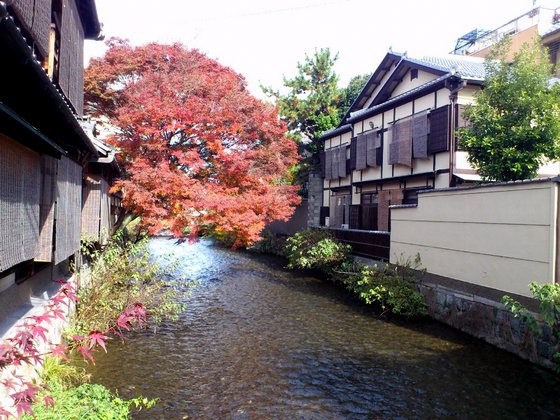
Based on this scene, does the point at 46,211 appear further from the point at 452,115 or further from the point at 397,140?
A: the point at 397,140

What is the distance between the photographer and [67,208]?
295 inches

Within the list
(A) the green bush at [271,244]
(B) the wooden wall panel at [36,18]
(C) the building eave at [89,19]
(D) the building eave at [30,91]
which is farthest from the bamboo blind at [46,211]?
(A) the green bush at [271,244]

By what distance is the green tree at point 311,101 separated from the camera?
87.6 feet

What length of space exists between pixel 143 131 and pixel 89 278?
473 centimetres

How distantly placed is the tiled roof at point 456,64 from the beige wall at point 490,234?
552cm

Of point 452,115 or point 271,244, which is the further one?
point 271,244

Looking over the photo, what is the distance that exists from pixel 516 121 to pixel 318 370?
845cm

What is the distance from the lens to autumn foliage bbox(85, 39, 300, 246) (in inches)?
487

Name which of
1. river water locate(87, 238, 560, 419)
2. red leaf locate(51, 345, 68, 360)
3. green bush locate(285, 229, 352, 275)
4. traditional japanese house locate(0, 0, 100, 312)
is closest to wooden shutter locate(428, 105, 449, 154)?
green bush locate(285, 229, 352, 275)

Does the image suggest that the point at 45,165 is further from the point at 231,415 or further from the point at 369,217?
the point at 369,217

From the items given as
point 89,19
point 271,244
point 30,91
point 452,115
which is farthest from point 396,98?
point 30,91

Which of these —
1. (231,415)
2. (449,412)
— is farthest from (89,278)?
(449,412)

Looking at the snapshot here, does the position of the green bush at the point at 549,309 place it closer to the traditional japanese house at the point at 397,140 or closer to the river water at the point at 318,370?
the river water at the point at 318,370

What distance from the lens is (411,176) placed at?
17.0 m
